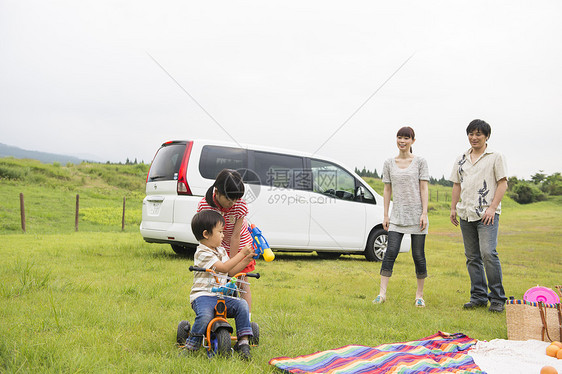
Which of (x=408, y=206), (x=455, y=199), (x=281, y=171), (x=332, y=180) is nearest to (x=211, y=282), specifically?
(x=408, y=206)

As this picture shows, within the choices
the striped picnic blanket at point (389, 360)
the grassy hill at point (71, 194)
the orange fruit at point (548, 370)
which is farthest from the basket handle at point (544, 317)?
the grassy hill at point (71, 194)

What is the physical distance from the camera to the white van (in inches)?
257

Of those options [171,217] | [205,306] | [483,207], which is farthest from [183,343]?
[171,217]

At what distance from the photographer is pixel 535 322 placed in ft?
10.7

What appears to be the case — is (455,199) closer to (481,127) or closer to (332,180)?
(481,127)

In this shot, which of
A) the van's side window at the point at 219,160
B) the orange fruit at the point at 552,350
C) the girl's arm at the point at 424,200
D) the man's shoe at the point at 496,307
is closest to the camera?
the orange fruit at the point at 552,350

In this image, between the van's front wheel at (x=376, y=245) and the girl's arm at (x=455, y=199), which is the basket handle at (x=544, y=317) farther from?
the van's front wheel at (x=376, y=245)

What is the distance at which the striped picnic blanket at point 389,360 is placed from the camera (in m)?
2.43

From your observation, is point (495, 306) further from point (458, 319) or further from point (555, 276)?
point (555, 276)

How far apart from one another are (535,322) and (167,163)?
5428 mm

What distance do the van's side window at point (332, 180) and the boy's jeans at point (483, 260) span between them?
325 cm

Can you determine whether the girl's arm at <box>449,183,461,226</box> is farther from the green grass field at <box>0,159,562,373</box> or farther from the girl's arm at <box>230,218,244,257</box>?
the girl's arm at <box>230,218,244,257</box>

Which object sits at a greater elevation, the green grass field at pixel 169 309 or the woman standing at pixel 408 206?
the woman standing at pixel 408 206

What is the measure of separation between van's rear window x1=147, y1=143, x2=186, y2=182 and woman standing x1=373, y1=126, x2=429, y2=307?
11.5 ft
